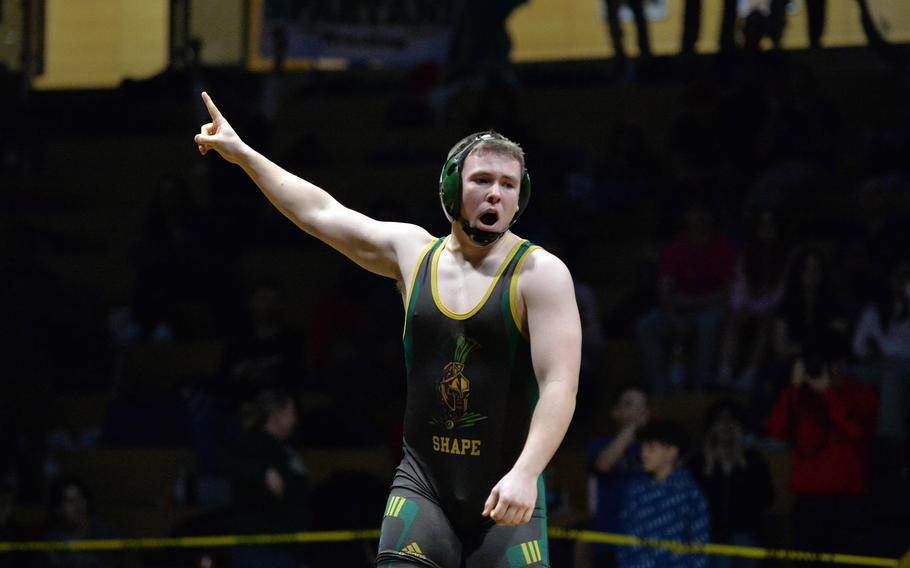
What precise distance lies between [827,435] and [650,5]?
20.7 ft

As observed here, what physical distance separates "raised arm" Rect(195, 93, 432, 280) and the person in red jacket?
14.1 ft

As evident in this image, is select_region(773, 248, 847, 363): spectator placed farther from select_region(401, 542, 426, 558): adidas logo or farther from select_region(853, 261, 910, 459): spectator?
select_region(401, 542, 426, 558): adidas logo

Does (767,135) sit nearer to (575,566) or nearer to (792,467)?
(792,467)

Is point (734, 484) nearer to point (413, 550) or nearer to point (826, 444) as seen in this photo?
point (826, 444)

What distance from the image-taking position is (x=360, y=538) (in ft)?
29.0

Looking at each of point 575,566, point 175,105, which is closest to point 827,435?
point 575,566

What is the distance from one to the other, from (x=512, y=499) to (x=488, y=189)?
0.95 meters


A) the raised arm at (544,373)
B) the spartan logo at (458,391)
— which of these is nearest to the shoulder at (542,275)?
the raised arm at (544,373)

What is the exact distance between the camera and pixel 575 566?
866cm

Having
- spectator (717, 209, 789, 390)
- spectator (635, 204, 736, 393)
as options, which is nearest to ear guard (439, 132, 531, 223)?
spectator (717, 209, 789, 390)

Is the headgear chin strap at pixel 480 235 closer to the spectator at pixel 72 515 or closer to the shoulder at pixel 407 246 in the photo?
the shoulder at pixel 407 246

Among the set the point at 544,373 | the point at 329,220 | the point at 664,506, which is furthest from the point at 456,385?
the point at 664,506

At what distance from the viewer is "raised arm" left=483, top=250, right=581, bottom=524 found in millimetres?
4258

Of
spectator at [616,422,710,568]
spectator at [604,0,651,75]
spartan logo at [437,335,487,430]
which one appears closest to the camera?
spartan logo at [437,335,487,430]
